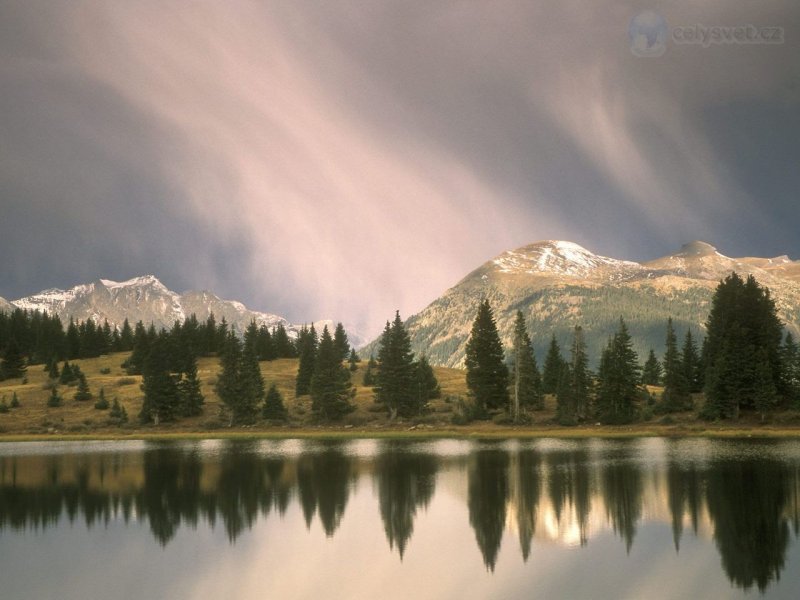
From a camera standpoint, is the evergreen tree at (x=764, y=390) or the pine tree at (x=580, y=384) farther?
the pine tree at (x=580, y=384)

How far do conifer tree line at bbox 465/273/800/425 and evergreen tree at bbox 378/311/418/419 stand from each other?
9.77 metres

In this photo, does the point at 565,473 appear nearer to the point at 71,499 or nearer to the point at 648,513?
the point at 648,513

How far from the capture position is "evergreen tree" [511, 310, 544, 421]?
106312 millimetres

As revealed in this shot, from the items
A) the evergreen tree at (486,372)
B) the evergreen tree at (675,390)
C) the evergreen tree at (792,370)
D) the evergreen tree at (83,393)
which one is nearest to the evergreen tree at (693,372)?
the evergreen tree at (675,390)

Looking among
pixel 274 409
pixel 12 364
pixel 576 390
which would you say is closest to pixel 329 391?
pixel 274 409

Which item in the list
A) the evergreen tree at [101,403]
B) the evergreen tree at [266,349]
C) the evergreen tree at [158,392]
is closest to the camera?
the evergreen tree at [158,392]

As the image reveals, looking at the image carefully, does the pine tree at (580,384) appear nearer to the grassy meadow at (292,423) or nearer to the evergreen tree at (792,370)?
the grassy meadow at (292,423)

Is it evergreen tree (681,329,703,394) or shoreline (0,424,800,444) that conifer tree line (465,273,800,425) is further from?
shoreline (0,424,800,444)

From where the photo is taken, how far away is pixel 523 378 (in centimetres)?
10662

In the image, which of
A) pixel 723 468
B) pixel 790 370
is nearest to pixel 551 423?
pixel 790 370

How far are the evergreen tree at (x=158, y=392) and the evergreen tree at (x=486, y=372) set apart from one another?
52013 millimetres

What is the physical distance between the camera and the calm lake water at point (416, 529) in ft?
82.9

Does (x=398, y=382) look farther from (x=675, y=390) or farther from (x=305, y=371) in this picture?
(x=675, y=390)

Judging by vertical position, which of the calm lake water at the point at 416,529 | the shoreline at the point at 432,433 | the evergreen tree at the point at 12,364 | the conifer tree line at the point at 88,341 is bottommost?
the shoreline at the point at 432,433
